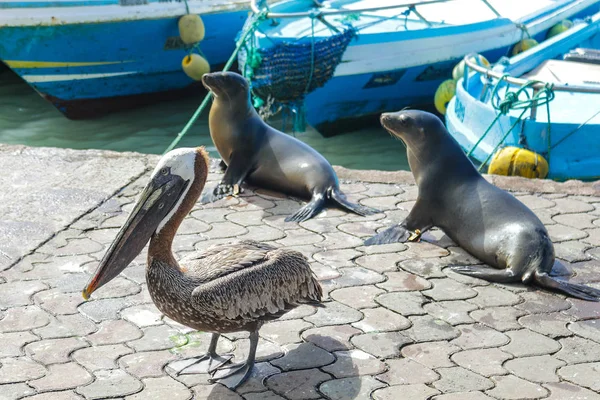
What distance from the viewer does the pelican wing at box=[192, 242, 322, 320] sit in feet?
13.1

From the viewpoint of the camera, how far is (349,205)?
21.3 ft

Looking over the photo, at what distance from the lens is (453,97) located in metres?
10.2

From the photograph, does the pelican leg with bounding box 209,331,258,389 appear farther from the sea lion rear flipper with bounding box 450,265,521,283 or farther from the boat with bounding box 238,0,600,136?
the boat with bounding box 238,0,600,136

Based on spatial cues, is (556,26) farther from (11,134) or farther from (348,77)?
(11,134)

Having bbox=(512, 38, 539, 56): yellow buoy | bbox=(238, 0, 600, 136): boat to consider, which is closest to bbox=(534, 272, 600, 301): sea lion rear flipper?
bbox=(238, 0, 600, 136): boat

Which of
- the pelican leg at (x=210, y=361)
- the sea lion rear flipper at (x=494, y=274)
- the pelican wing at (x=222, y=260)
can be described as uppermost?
the pelican wing at (x=222, y=260)

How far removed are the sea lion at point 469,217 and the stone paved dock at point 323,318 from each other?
0.10 m

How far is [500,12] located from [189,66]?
4294 millimetres

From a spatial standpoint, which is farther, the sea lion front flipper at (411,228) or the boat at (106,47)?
the boat at (106,47)

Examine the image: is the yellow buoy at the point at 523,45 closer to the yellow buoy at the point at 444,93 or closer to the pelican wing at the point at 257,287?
the yellow buoy at the point at 444,93

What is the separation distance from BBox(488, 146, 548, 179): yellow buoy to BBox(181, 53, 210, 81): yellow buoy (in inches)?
213

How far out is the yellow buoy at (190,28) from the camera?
12.3 meters

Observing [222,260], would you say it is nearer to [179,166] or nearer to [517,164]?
[179,166]

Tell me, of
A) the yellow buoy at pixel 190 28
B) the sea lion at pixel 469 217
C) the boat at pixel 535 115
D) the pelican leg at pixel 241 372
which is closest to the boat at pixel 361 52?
the boat at pixel 535 115
